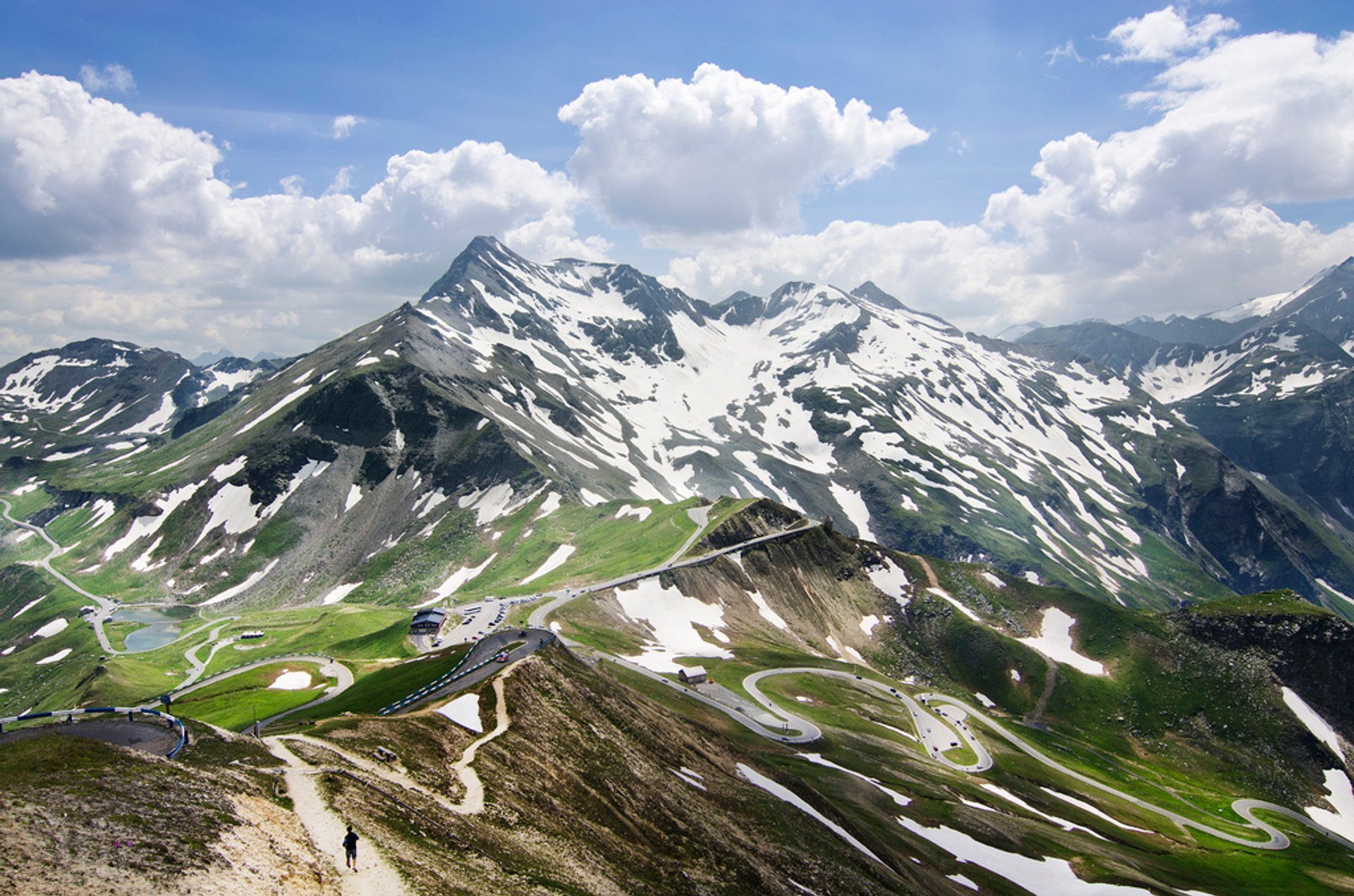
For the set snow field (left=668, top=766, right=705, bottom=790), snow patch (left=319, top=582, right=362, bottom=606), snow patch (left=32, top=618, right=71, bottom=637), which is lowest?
snow patch (left=32, top=618, right=71, bottom=637)

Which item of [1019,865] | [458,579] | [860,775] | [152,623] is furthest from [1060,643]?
[152,623]

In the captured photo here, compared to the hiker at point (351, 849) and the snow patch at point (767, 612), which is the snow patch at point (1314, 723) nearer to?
the snow patch at point (767, 612)

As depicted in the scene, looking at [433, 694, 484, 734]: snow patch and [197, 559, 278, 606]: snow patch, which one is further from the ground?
[433, 694, 484, 734]: snow patch

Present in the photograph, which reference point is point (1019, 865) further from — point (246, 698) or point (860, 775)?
point (246, 698)

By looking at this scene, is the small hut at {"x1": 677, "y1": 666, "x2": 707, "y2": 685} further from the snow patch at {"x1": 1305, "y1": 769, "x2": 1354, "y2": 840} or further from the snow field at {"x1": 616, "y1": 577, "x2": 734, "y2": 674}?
the snow patch at {"x1": 1305, "y1": 769, "x2": 1354, "y2": 840}

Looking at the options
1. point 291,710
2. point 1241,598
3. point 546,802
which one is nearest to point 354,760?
point 546,802

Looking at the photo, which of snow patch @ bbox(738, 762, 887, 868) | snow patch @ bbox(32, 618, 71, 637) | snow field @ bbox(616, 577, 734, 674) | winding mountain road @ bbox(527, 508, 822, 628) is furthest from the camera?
snow patch @ bbox(32, 618, 71, 637)

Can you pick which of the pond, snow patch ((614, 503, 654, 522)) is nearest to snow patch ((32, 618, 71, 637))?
the pond

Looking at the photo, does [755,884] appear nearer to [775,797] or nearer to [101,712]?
[775,797]

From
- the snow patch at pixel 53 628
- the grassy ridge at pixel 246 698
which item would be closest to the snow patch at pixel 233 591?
the snow patch at pixel 53 628
